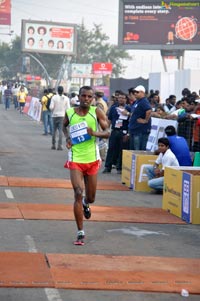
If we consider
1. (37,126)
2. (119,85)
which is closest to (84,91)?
(37,126)

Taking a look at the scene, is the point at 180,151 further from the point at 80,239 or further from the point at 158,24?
the point at 158,24

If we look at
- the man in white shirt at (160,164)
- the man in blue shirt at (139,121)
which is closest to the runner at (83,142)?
the man in white shirt at (160,164)

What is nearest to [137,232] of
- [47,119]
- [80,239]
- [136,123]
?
[80,239]

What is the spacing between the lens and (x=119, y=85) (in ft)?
172

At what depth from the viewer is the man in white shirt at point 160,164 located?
15.2m

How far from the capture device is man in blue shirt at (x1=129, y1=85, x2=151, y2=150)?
18.1 meters

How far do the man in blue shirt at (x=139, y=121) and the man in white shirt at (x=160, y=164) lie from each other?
87.5 inches

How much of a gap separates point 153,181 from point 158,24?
104 feet

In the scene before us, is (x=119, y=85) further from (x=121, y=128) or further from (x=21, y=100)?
(x=121, y=128)

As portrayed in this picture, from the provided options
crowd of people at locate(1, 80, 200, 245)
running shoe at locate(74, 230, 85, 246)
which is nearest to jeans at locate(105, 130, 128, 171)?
crowd of people at locate(1, 80, 200, 245)

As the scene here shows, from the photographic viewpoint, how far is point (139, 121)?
1825cm

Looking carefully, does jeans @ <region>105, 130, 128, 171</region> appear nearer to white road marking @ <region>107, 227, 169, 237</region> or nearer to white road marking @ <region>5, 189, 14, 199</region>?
white road marking @ <region>5, 189, 14, 199</region>

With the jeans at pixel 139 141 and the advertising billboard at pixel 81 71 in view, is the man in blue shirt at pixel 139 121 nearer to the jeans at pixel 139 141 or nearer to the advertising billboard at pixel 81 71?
the jeans at pixel 139 141

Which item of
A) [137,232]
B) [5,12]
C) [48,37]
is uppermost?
[5,12]
